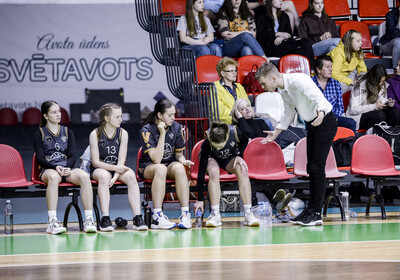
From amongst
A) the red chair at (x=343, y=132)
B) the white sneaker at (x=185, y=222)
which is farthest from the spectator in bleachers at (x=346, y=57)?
the white sneaker at (x=185, y=222)

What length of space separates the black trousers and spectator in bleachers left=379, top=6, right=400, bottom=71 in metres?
3.75

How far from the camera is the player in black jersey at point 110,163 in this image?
21.8 ft

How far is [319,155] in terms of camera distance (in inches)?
260

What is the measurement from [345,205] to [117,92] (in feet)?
19.4

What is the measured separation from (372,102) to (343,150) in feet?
4.12

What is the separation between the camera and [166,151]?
7.04 m

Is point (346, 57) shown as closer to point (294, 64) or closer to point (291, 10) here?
point (294, 64)

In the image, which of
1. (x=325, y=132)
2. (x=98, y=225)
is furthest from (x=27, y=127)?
(x=325, y=132)

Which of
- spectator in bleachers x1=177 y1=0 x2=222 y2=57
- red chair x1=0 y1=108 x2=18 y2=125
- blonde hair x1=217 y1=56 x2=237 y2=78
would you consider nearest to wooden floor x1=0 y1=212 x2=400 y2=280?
blonde hair x1=217 y1=56 x2=237 y2=78

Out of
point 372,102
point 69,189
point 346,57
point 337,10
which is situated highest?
point 337,10

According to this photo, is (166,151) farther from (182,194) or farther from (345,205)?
(345,205)

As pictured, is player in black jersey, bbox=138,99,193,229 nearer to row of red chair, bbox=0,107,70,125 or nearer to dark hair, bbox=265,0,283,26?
dark hair, bbox=265,0,283,26

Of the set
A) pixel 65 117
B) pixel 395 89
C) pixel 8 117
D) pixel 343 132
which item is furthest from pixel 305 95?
pixel 8 117

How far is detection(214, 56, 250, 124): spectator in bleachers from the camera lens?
26.0 feet
